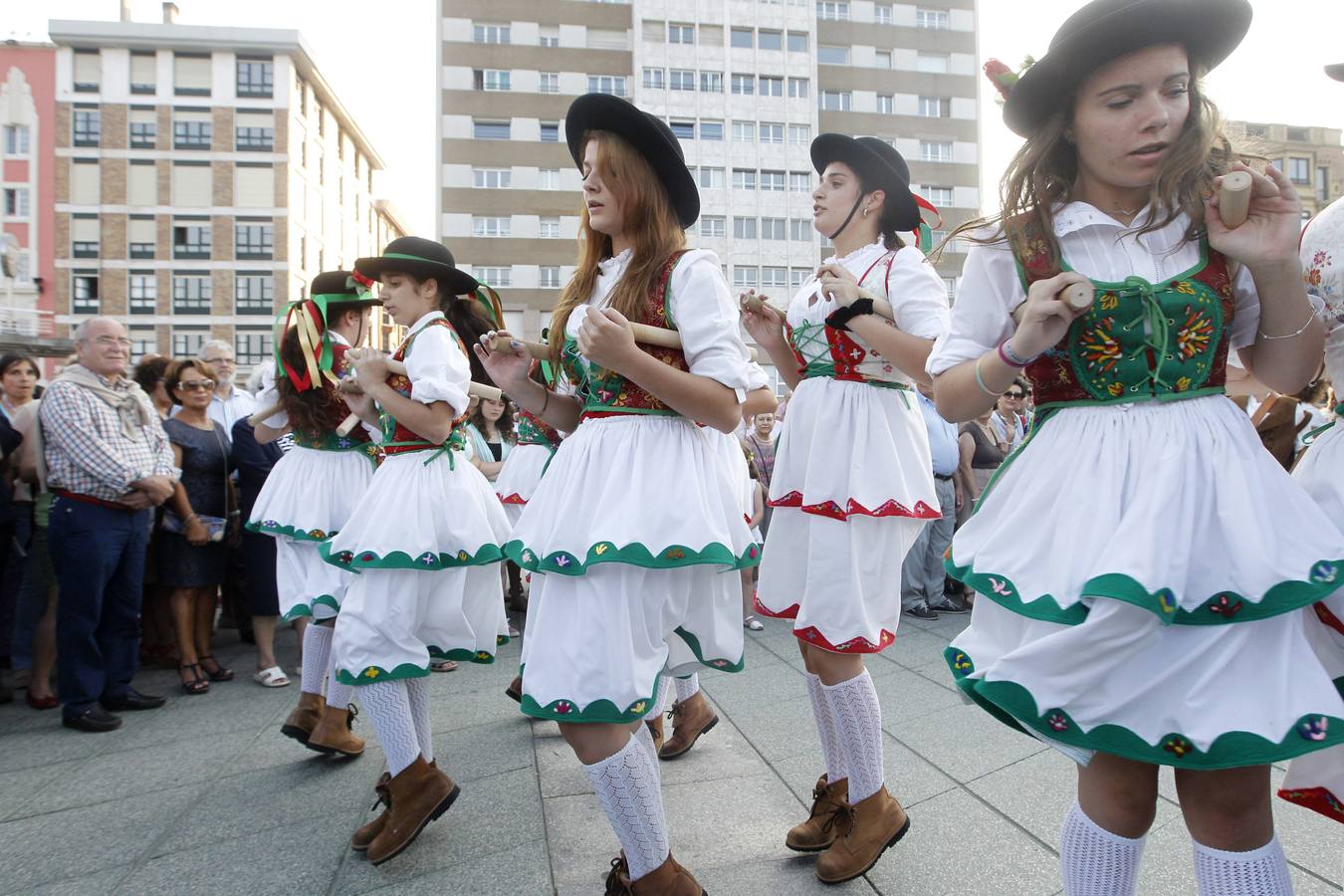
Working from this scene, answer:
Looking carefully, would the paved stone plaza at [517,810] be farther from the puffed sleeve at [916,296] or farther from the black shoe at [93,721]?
the puffed sleeve at [916,296]

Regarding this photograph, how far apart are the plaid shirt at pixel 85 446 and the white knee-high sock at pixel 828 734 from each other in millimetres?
3880

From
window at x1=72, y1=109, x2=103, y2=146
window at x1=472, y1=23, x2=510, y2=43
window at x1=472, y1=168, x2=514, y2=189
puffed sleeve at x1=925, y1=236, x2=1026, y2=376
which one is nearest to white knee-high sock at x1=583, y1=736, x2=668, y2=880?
puffed sleeve at x1=925, y1=236, x2=1026, y2=376

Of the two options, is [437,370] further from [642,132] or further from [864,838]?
[864,838]

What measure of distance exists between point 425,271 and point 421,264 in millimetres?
45

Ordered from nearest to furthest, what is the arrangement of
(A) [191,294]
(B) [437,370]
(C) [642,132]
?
(C) [642,132] < (B) [437,370] < (A) [191,294]

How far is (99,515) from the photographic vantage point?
457cm

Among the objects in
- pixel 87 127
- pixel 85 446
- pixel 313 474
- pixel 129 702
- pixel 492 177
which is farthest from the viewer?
pixel 492 177

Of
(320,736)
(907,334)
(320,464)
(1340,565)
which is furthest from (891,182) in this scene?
(320,736)

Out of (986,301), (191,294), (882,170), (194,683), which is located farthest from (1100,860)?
(191,294)

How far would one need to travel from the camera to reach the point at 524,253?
39.5m

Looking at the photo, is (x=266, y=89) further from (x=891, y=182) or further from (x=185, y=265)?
(x=891, y=182)

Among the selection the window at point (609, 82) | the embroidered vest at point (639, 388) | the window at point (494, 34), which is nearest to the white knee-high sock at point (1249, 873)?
the embroidered vest at point (639, 388)

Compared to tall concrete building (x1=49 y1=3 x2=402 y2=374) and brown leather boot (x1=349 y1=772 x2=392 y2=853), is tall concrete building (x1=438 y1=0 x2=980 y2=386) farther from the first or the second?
brown leather boot (x1=349 y1=772 x2=392 y2=853)

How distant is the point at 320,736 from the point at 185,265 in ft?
133
